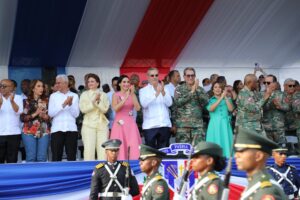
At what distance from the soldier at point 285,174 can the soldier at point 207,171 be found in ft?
11.0

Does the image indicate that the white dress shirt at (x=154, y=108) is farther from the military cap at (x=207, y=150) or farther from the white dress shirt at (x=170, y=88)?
the military cap at (x=207, y=150)

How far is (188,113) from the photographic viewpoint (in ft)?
32.0

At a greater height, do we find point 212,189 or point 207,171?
point 207,171

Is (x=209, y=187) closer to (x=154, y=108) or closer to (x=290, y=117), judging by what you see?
(x=154, y=108)

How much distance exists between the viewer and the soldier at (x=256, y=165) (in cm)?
454

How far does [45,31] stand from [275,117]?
12.6 ft

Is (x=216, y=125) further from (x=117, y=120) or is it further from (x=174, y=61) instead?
(x=174, y=61)

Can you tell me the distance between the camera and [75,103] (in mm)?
9508

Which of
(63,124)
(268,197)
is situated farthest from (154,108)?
(268,197)

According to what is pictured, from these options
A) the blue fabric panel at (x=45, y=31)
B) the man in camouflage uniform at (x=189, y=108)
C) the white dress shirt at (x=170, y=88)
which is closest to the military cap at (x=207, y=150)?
the man in camouflage uniform at (x=189, y=108)

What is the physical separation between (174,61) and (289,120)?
2.63 metres

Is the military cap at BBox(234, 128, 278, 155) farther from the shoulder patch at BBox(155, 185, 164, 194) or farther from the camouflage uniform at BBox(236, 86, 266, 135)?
the camouflage uniform at BBox(236, 86, 266, 135)

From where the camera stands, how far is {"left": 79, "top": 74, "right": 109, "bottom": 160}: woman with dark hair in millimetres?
9469

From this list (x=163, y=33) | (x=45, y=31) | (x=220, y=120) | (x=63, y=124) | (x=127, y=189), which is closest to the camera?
(x=127, y=189)
